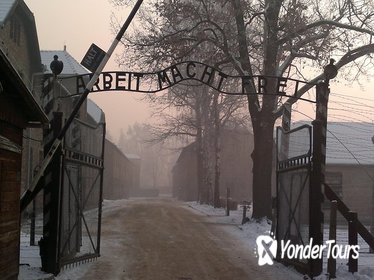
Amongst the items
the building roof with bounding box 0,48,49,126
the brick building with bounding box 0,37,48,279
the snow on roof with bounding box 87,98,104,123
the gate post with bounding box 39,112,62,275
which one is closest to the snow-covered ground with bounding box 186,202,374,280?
the gate post with bounding box 39,112,62,275

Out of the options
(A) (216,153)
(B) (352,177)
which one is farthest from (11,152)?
(A) (216,153)

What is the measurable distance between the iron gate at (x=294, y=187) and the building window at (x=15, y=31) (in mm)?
15678

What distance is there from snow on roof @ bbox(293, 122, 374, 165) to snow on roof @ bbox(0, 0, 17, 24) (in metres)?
18.9

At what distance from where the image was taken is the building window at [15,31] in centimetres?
2424

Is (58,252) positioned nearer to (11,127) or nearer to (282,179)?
(11,127)

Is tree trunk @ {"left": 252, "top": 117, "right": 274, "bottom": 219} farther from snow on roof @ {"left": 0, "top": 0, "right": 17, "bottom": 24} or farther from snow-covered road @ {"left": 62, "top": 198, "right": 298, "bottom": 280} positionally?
snow on roof @ {"left": 0, "top": 0, "right": 17, "bottom": 24}

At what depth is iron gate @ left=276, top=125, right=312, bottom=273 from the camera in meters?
11.0

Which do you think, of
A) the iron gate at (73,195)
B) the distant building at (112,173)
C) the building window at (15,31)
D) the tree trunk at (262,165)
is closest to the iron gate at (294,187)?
the iron gate at (73,195)

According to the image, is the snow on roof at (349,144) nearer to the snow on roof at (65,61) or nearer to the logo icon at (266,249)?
the logo icon at (266,249)

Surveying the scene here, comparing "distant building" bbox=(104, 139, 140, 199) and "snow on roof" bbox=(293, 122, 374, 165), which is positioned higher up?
"snow on roof" bbox=(293, 122, 374, 165)

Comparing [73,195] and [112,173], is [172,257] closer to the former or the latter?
[73,195]

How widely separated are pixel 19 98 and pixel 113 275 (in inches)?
163

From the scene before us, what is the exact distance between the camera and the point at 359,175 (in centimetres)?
3186

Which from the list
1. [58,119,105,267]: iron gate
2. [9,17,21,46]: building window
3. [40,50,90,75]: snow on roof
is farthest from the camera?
[40,50,90,75]: snow on roof
